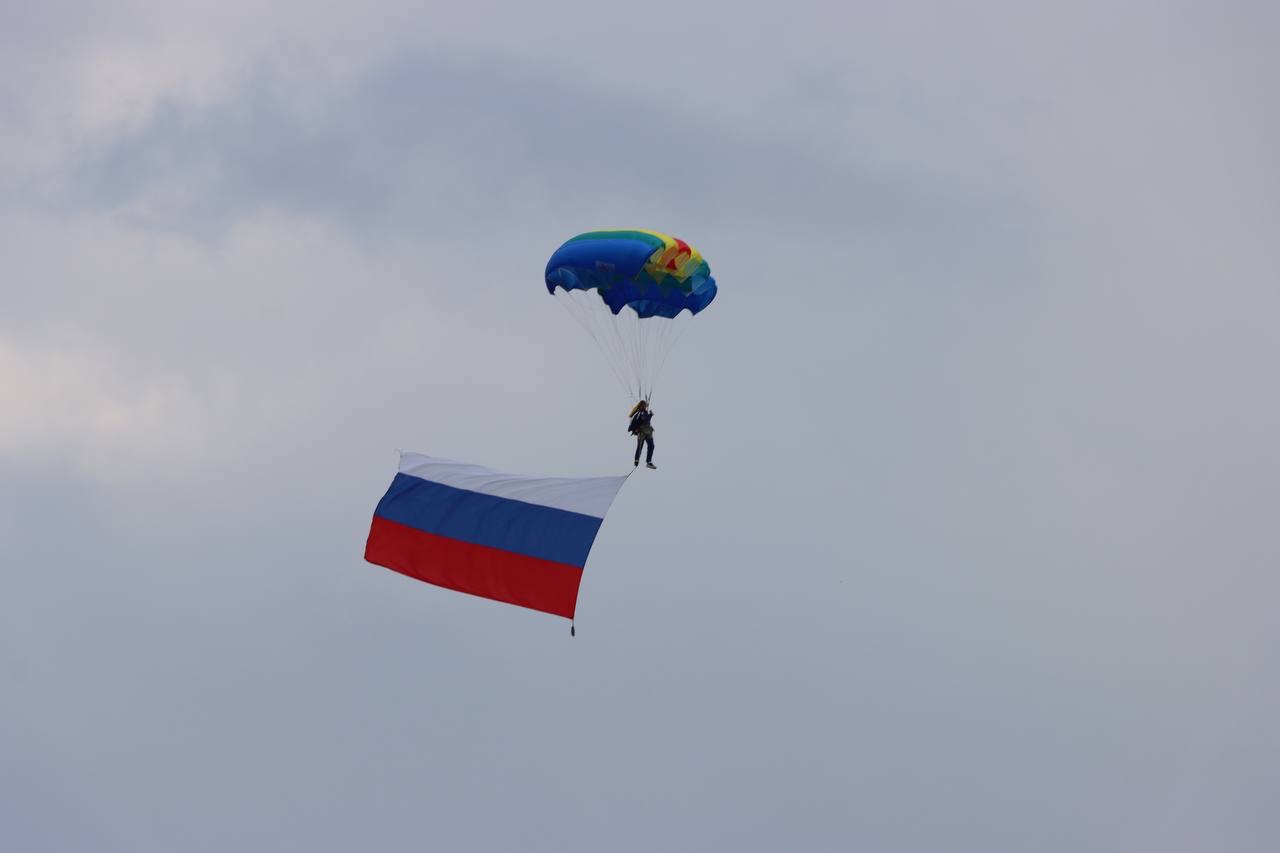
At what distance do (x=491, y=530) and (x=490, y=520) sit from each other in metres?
0.20

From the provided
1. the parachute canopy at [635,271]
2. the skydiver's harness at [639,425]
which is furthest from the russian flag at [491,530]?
the parachute canopy at [635,271]

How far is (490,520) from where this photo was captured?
168 feet

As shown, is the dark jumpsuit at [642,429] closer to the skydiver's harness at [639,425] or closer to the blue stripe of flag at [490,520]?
the skydiver's harness at [639,425]

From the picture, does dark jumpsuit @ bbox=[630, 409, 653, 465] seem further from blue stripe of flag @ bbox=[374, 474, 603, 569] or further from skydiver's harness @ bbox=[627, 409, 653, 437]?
blue stripe of flag @ bbox=[374, 474, 603, 569]

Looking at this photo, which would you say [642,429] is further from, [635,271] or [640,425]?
[635,271]

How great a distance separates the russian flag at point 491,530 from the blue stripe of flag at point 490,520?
2cm

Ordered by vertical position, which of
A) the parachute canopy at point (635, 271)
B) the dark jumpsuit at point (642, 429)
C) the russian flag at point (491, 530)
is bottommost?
the russian flag at point (491, 530)

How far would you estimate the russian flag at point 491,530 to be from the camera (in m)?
50.3

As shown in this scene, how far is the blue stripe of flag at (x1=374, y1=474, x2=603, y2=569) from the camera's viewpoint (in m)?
50.4

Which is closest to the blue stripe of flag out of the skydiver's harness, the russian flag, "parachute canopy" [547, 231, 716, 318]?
the russian flag

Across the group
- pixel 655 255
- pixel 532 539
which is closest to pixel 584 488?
pixel 532 539

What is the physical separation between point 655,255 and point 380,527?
6905 millimetres

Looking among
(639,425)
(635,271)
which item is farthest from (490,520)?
(635,271)

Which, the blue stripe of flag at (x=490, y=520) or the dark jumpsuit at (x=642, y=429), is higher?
the dark jumpsuit at (x=642, y=429)
